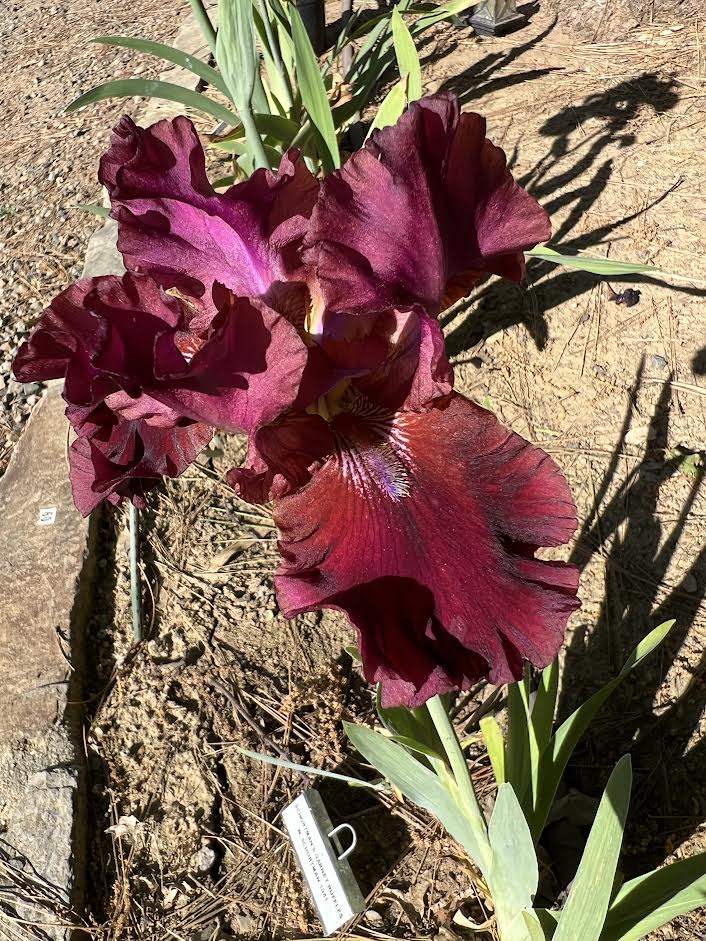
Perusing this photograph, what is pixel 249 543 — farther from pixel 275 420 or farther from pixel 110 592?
pixel 275 420

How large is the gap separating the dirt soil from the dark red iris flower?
2.77ft

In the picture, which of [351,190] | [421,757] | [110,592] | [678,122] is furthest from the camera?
[678,122]

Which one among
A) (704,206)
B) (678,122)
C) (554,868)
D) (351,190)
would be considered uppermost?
(351,190)

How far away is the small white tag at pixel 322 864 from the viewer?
1.41 m

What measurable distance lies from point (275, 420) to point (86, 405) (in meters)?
0.24

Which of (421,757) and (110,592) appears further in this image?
(110,592)

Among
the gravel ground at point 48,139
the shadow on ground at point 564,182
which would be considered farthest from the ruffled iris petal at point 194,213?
the gravel ground at point 48,139

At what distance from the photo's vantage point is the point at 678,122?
2.89m

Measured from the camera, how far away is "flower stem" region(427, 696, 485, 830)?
1.08 metres

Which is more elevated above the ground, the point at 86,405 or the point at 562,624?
the point at 86,405

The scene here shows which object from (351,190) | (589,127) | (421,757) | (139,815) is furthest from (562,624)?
(589,127)

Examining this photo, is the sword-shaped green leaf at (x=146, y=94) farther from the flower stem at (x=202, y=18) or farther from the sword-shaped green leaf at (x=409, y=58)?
the sword-shaped green leaf at (x=409, y=58)

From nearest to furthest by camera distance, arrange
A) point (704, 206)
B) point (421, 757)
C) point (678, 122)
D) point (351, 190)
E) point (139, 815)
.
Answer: point (351, 190) → point (421, 757) → point (139, 815) → point (704, 206) → point (678, 122)

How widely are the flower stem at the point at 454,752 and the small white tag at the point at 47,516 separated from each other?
55.5 inches
